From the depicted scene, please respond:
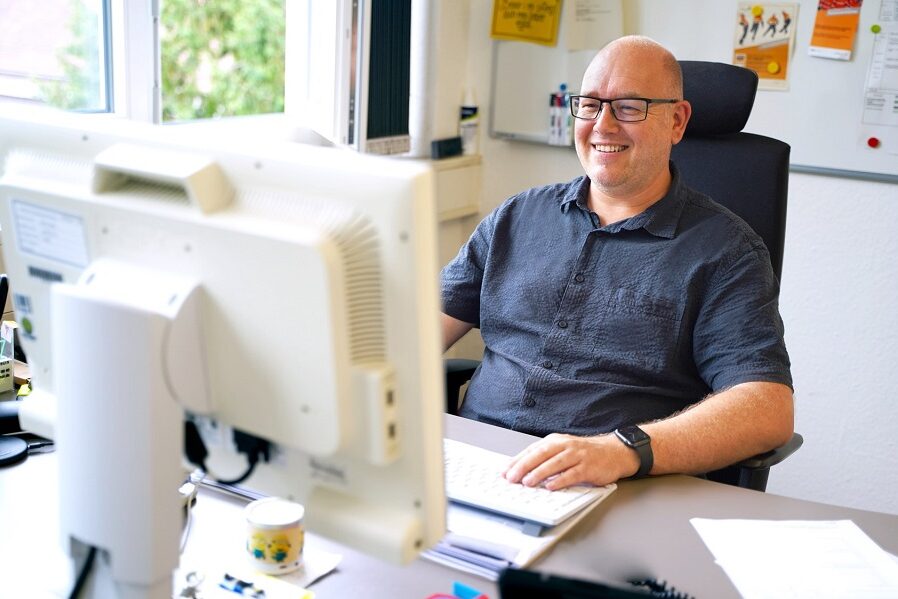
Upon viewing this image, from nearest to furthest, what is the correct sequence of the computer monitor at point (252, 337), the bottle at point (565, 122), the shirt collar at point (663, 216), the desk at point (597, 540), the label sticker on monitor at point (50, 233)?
the computer monitor at point (252, 337) → the label sticker on monitor at point (50, 233) → the desk at point (597, 540) → the shirt collar at point (663, 216) → the bottle at point (565, 122)

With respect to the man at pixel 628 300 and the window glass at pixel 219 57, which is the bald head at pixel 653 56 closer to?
the man at pixel 628 300

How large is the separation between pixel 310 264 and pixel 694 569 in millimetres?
682

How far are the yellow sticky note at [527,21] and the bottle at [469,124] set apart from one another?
0.22m

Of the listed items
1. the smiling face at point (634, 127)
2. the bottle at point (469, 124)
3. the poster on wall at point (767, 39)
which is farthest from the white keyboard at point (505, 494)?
the bottle at point (469, 124)

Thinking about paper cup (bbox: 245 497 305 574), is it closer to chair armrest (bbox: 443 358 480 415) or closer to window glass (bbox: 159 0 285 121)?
chair armrest (bbox: 443 358 480 415)

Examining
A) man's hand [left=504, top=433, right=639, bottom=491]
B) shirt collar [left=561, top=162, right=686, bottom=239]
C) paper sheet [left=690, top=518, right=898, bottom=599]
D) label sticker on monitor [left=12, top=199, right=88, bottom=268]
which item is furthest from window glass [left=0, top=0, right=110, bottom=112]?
paper sheet [left=690, top=518, right=898, bottom=599]

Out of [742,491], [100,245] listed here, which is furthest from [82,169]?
[742,491]

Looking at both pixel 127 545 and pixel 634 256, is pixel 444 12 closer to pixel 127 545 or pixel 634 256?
pixel 634 256

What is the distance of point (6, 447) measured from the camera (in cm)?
143

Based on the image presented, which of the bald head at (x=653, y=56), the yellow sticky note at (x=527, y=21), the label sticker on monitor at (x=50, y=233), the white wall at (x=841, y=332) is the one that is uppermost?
the yellow sticky note at (x=527, y=21)

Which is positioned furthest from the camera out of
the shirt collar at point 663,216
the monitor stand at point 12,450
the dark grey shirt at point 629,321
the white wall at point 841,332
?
the white wall at point 841,332

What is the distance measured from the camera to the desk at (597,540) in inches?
44.8

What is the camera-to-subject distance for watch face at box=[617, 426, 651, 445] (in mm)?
1436

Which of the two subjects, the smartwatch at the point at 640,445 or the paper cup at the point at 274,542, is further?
the smartwatch at the point at 640,445
